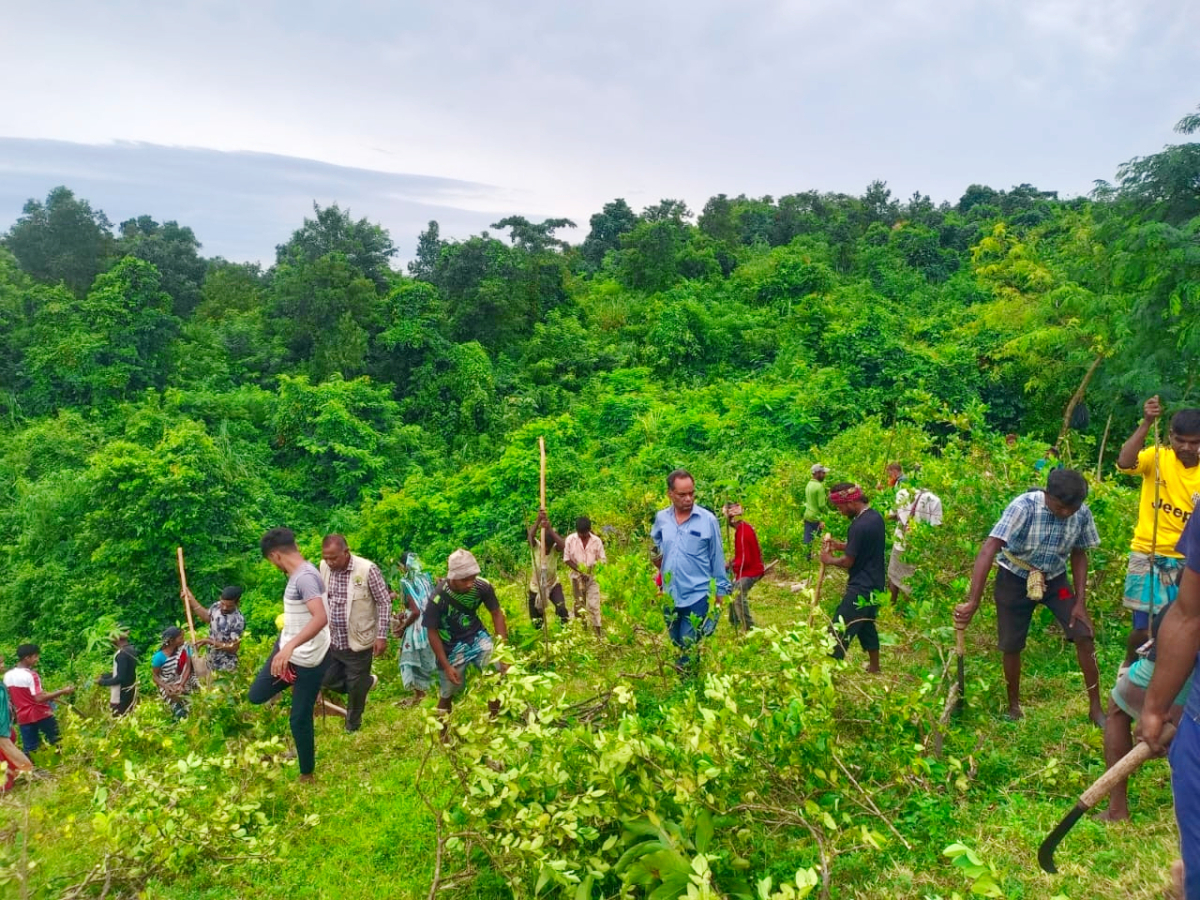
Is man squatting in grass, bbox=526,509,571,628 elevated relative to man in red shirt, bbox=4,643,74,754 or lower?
elevated

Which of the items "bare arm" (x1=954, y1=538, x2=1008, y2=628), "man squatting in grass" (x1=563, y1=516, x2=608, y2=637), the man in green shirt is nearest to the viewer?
"bare arm" (x1=954, y1=538, x2=1008, y2=628)

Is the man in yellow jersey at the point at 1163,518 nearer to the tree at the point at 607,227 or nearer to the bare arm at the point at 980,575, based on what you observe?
the bare arm at the point at 980,575

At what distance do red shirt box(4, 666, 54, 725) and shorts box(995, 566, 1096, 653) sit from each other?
23.5ft

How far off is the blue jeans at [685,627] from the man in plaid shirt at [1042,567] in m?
1.42

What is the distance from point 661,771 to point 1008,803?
1549mm

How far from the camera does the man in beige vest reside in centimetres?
503

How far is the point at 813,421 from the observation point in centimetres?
1565

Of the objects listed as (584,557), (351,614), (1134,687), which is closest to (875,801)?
(1134,687)

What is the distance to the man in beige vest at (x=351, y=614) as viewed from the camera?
5.03 metres

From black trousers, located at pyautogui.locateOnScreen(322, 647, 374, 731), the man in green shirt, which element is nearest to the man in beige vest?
black trousers, located at pyautogui.locateOnScreen(322, 647, 374, 731)

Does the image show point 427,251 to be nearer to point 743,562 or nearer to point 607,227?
point 607,227

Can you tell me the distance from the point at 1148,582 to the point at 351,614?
4496mm

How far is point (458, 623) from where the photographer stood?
4742mm

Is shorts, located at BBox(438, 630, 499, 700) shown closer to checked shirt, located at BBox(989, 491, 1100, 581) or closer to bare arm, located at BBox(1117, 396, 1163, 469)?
checked shirt, located at BBox(989, 491, 1100, 581)
